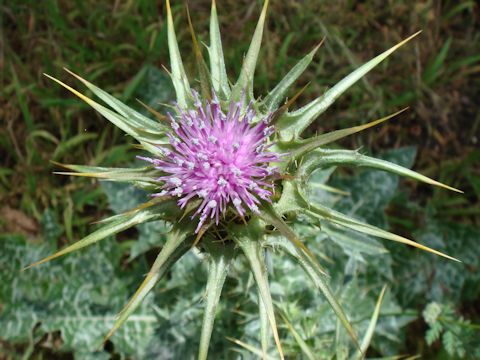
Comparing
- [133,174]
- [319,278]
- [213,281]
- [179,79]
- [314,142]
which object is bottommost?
[319,278]

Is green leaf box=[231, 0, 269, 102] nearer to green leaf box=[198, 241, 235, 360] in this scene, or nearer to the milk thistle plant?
the milk thistle plant

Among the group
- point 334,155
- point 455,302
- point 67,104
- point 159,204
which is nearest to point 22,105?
point 67,104

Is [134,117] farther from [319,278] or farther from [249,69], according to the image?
[319,278]

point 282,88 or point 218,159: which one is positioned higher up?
point 282,88

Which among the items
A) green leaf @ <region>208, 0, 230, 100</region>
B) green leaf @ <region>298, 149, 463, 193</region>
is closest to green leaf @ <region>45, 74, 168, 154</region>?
green leaf @ <region>208, 0, 230, 100</region>

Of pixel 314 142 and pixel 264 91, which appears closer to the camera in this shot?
pixel 314 142

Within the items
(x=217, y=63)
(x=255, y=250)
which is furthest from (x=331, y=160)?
(x=217, y=63)

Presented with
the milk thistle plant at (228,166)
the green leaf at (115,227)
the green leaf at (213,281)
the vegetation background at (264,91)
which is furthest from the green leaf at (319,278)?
the vegetation background at (264,91)
